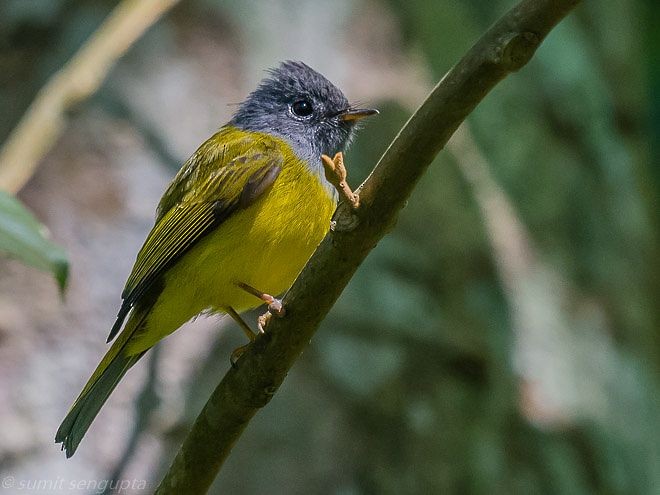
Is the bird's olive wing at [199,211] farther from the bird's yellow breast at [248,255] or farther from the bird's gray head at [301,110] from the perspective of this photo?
the bird's gray head at [301,110]

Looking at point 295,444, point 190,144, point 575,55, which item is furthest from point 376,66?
point 295,444

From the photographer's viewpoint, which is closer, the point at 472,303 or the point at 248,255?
the point at 248,255

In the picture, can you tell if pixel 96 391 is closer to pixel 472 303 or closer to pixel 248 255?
pixel 248 255

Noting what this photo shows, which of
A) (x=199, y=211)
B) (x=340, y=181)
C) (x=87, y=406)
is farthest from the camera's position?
(x=199, y=211)

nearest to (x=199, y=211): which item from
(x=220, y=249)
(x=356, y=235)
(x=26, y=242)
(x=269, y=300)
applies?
(x=220, y=249)

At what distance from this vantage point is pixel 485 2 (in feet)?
16.2

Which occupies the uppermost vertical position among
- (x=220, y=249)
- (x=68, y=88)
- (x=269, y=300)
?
(x=68, y=88)

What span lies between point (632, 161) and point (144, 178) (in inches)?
107

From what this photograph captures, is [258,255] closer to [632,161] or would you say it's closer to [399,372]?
[399,372]

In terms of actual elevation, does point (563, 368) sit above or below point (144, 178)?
above

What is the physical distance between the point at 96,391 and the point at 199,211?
0.69 metres

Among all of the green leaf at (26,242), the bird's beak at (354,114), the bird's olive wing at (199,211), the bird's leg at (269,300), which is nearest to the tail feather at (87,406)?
the bird's olive wing at (199,211)

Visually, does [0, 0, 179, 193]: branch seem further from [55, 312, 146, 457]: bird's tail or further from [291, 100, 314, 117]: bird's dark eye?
[55, 312, 146, 457]: bird's tail

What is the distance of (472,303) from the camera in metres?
3.82
